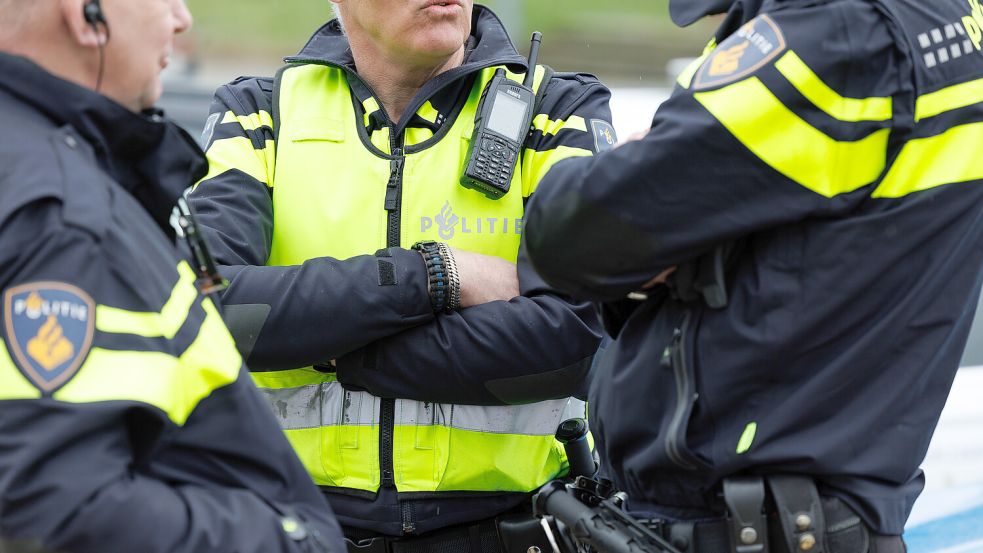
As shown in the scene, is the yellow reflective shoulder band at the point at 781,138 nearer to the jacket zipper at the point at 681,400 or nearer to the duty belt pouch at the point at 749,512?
the jacket zipper at the point at 681,400

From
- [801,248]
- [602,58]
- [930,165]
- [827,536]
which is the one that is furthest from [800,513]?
[602,58]

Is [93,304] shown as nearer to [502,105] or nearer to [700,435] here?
[700,435]

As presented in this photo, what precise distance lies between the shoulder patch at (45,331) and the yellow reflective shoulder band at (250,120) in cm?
139

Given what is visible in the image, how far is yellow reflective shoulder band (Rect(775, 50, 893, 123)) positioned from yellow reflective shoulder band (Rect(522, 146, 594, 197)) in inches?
35.4

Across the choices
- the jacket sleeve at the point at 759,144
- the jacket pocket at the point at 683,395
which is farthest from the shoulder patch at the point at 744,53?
the jacket pocket at the point at 683,395

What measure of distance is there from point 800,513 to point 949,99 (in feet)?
2.29

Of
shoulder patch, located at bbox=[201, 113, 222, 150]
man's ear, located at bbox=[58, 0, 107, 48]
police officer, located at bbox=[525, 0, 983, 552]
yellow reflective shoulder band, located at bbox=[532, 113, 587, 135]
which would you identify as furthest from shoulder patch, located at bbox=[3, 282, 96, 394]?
yellow reflective shoulder band, located at bbox=[532, 113, 587, 135]

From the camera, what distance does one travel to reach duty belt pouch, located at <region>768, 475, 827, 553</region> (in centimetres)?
189

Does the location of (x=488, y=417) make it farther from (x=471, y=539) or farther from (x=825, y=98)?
(x=825, y=98)

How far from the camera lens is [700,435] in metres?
1.95

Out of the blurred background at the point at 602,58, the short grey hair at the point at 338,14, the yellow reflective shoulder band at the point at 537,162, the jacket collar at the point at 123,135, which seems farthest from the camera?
the blurred background at the point at 602,58

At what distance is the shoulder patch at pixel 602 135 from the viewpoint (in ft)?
8.91

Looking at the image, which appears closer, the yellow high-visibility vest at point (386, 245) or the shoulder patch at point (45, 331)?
the shoulder patch at point (45, 331)

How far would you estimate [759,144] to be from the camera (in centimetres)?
180
